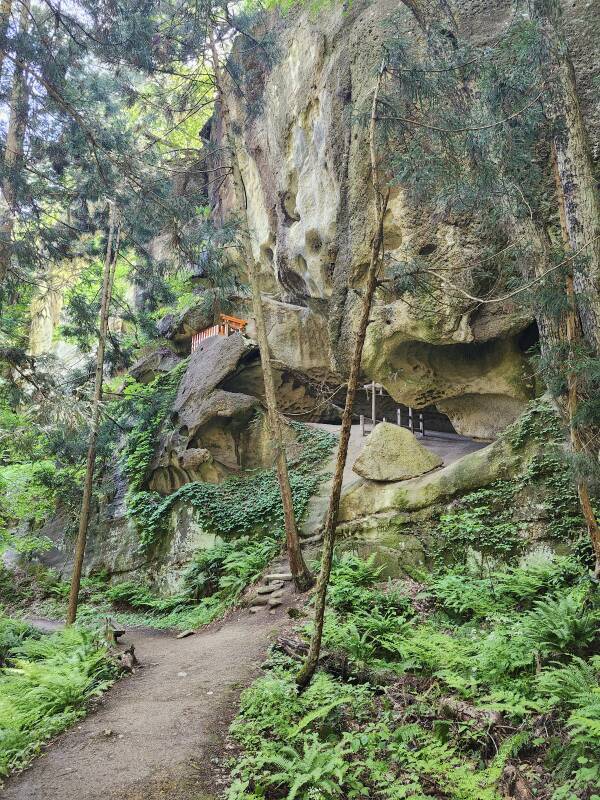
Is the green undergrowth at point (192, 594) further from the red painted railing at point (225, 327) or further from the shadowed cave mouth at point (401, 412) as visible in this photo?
the red painted railing at point (225, 327)

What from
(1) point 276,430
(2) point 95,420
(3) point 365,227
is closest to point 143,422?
(2) point 95,420

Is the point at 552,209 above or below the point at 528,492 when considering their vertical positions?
above

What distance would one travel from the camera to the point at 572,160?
8.16m

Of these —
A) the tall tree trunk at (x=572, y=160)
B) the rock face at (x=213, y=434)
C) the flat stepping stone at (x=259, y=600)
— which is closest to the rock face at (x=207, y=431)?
the rock face at (x=213, y=434)

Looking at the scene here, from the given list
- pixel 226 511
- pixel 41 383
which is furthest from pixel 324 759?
pixel 226 511

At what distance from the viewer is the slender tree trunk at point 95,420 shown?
11.1m

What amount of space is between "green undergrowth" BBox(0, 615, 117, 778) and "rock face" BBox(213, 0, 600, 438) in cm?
716

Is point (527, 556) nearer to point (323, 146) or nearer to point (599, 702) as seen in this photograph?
point (599, 702)

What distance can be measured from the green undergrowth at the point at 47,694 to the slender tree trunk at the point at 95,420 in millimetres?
2929

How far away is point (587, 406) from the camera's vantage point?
23.4 feet

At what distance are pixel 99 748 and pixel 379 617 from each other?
12.3 ft

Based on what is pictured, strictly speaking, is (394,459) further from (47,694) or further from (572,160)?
(47,694)

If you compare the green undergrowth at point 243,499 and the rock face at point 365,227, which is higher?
the rock face at point 365,227

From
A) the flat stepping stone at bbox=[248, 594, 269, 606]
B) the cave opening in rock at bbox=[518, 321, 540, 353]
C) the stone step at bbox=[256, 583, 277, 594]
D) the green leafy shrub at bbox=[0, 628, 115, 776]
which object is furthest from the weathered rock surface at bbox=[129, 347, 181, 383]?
the green leafy shrub at bbox=[0, 628, 115, 776]
